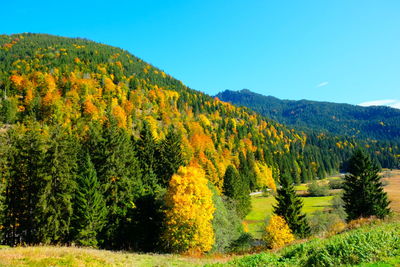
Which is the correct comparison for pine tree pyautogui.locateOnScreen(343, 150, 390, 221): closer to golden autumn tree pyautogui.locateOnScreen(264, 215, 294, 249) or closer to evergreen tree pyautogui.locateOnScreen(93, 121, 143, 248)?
golden autumn tree pyautogui.locateOnScreen(264, 215, 294, 249)

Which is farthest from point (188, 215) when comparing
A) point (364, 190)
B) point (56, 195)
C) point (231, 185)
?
point (231, 185)

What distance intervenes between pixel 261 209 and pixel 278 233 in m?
46.3

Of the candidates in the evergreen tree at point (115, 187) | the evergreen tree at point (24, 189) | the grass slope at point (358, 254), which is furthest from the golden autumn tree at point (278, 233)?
→ the evergreen tree at point (24, 189)

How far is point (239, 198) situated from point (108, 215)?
42653mm

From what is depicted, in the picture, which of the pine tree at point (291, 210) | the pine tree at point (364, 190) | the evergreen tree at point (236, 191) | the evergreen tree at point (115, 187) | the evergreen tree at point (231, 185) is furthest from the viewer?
the evergreen tree at point (231, 185)

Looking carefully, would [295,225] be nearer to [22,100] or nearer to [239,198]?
[239,198]

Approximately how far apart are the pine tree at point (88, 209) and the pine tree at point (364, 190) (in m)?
42.2

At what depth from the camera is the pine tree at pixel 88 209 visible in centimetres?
3191

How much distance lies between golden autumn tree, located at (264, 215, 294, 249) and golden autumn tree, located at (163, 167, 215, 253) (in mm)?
10086

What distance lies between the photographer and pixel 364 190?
45281mm

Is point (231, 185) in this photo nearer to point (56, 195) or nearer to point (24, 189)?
point (56, 195)

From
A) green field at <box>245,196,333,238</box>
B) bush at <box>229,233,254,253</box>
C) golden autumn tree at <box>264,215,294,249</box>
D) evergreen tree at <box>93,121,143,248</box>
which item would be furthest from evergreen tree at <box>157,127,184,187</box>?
green field at <box>245,196,333,238</box>

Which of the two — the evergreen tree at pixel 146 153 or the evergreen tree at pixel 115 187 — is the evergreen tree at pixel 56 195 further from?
the evergreen tree at pixel 146 153

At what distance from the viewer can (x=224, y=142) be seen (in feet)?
493
